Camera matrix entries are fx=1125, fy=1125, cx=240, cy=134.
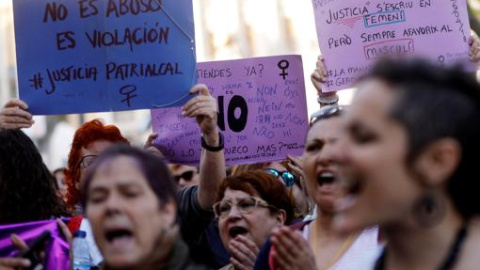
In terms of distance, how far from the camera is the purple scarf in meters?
4.14

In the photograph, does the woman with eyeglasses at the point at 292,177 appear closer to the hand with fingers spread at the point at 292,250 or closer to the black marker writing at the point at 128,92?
the black marker writing at the point at 128,92

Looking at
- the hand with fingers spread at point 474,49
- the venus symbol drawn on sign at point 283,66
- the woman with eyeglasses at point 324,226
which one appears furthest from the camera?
the venus symbol drawn on sign at point 283,66

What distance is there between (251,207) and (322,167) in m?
0.96

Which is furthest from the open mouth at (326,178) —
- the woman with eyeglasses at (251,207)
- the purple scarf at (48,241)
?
the purple scarf at (48,241)

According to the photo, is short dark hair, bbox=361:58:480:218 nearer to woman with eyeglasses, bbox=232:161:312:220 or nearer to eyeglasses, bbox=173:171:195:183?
woman with eyeglasses, bbox=232:161:312:220

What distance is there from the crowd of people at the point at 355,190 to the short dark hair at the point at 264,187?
1.71 ft

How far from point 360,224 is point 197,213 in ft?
9.08

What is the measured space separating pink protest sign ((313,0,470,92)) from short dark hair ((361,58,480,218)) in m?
3.00

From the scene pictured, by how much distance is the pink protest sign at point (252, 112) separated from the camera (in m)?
6.18

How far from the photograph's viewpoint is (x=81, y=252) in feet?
14.8

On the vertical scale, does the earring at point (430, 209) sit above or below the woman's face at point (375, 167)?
below

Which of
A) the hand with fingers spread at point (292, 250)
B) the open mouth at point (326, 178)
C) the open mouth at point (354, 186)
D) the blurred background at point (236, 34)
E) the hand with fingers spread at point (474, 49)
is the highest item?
the blurred background at point (236, 34)

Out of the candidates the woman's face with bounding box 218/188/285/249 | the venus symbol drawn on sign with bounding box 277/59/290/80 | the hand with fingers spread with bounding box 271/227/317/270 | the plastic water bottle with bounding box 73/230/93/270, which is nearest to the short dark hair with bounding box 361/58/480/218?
the hand with fingers spread with bounding box 271/227/317/270

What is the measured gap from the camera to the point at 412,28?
597 centimetres
